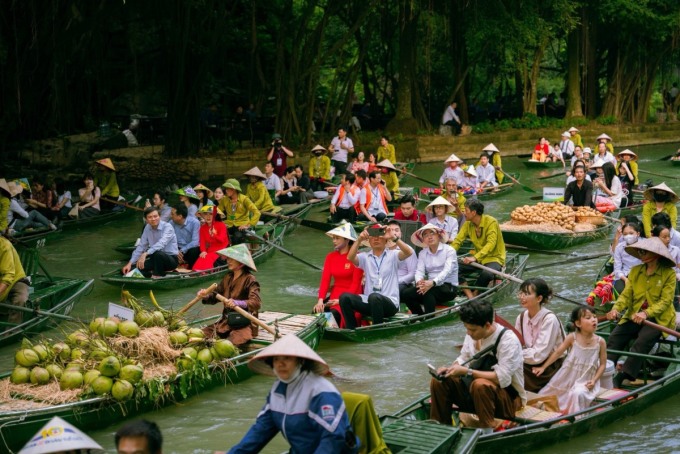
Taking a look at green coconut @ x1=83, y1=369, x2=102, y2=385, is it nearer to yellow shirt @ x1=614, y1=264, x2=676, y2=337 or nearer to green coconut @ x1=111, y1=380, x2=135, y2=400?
green coconut @ x1=111, y1=380, x2=135, y2=400

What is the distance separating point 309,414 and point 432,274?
5979mm

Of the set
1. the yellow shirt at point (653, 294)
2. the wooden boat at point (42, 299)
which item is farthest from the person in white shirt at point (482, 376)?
the wooden boat at point (42, 299)

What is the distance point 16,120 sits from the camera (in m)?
22.6

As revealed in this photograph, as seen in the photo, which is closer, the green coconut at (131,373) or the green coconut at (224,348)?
the green coconut at (131,373)

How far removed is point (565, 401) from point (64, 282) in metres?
6.93

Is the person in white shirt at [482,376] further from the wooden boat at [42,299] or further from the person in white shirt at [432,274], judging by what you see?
the wooden boat at [42,299]

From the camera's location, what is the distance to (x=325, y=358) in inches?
409

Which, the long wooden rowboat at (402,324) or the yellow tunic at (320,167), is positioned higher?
the yellow tunic at (320,167)

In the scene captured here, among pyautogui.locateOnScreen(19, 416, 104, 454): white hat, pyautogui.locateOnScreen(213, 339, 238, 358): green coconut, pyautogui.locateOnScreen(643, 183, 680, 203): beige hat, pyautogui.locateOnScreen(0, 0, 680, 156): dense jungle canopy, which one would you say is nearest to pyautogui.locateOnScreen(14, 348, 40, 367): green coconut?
pyautogui.locateOnScreen(213, 339, 238, 358): green coconut

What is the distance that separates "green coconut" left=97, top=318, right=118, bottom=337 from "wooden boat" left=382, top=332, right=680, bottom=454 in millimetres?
2862

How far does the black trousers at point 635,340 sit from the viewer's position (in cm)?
Result: 850

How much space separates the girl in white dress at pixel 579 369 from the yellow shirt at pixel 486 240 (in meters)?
3.89

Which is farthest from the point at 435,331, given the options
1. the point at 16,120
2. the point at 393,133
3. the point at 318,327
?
the point at 393,133

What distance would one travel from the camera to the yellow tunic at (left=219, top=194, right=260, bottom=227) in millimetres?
14844
